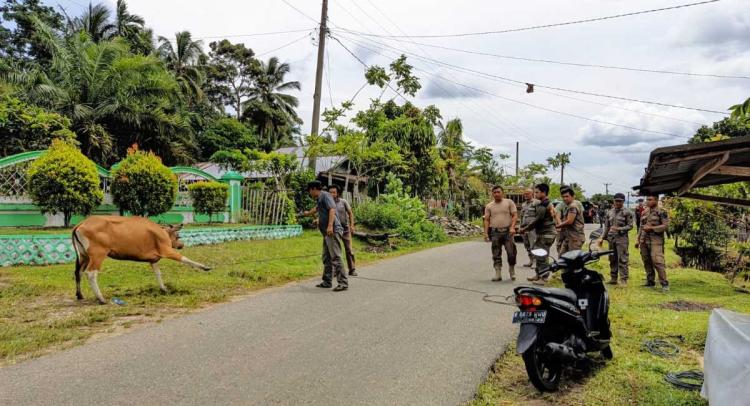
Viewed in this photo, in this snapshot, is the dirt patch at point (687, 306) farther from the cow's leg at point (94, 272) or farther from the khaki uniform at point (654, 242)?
the cow's leg at point (94, 272)

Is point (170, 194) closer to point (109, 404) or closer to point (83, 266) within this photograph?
point (83, 266)

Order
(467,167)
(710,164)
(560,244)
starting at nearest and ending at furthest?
(710,164) < (560,244) < (467,167)

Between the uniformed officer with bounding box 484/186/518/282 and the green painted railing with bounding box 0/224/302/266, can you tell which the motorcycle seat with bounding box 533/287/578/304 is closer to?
the uniformed officer with bounding box 484/186/518/282

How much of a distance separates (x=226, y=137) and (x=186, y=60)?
873cm

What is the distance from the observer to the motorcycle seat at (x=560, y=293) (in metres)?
4.21

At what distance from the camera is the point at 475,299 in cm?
780

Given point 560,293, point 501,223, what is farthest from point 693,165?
point 501,223

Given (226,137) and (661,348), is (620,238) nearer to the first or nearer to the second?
(661,348)

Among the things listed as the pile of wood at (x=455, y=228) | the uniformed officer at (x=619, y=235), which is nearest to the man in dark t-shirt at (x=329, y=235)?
the uniformed officer at (x=619, y=235)

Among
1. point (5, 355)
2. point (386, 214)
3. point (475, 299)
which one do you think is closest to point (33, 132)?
point (386, 214)

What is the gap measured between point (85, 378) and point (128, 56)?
2459 centimetres

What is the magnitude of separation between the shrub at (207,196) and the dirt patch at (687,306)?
12017mm

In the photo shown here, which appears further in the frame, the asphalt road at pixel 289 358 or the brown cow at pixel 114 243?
the brown cow at pixel 114 243

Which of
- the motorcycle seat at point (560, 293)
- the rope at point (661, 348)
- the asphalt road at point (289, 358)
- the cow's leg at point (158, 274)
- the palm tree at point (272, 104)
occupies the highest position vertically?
the palm tree at point (272, 104)
